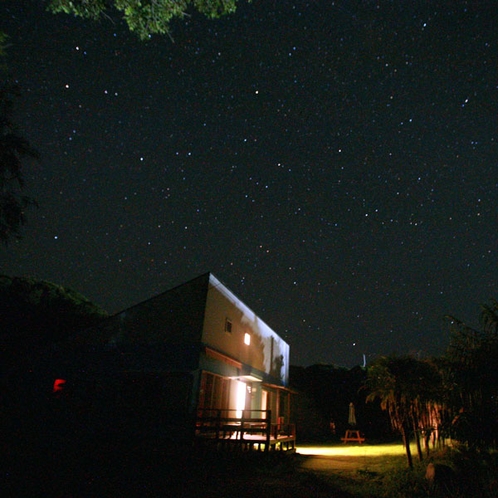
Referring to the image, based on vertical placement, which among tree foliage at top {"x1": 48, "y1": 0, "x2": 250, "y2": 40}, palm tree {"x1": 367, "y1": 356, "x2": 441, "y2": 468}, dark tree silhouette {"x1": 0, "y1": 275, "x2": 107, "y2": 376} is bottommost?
palm tree {"x1": 367, "y1": 356, "x2": 441, "y2": 468}

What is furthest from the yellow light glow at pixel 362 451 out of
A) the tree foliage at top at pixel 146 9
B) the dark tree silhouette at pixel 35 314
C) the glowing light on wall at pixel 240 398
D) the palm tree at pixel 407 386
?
the tree foliage at top at pixel 146 9

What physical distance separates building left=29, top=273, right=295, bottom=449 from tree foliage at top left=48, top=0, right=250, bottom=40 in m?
10.2

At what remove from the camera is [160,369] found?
1538 cm

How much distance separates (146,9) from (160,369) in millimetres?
12350

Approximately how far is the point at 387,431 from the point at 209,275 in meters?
18.2

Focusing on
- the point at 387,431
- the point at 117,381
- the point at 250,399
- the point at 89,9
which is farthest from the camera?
the point at 387,431

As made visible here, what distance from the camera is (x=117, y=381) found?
52.3ft

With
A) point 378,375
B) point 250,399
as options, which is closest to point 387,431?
point 250,399

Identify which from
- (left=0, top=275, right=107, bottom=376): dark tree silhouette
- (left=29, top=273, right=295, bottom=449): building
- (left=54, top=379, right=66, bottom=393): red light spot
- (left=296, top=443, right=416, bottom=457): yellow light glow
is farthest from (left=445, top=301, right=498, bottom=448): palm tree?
(left=0, top=275, right=107, bottom=376): dark tree silhouette

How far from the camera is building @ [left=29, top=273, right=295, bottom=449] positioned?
14617mm

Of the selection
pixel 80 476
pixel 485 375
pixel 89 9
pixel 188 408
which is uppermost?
pixel 89 9

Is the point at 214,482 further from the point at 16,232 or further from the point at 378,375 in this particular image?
the point at 16,232

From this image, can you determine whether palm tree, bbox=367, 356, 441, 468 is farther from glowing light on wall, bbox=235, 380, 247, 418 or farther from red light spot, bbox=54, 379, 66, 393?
red light spot, bbox=54, 379, 66, 393

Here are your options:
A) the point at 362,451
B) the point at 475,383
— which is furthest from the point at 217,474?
the point at 362,451
